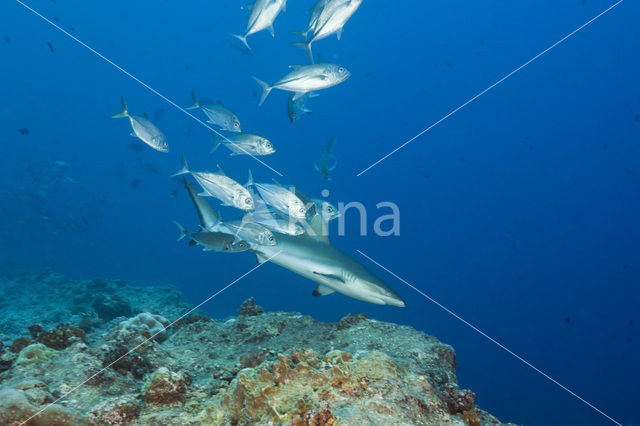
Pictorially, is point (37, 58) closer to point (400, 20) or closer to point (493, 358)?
point (400, 20)

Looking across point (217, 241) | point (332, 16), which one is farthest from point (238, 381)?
point (332, 16)

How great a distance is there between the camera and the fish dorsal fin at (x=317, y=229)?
5160mm

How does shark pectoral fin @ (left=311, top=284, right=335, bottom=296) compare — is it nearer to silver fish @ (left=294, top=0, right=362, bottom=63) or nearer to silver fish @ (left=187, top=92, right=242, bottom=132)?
silver fish @ (left=187, top=92, right=242, bottom=132)

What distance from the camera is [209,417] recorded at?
248cm

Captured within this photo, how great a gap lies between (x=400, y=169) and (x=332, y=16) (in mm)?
87886

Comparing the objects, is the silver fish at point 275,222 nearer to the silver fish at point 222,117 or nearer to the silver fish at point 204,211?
the silver fish at point 204,211

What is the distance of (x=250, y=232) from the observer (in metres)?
4.43

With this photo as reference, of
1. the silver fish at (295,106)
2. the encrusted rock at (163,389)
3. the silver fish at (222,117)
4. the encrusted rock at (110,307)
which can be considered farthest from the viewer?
the encrusted rock at (110,307)

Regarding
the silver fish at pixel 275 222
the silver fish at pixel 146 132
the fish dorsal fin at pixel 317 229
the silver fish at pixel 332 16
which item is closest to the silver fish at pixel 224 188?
the silver fish at pixel 275 222

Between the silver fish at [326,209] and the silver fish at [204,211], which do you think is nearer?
the silver fish at [204,211]

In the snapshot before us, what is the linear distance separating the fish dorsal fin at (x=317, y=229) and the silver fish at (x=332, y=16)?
93.4 inches

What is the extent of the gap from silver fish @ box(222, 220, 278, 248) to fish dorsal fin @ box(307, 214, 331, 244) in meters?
0.81

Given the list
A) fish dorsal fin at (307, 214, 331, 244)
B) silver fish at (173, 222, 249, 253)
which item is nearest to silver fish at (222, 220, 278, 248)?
silver fish at (173, 222, 249, 253)

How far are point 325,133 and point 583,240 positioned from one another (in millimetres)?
65972
